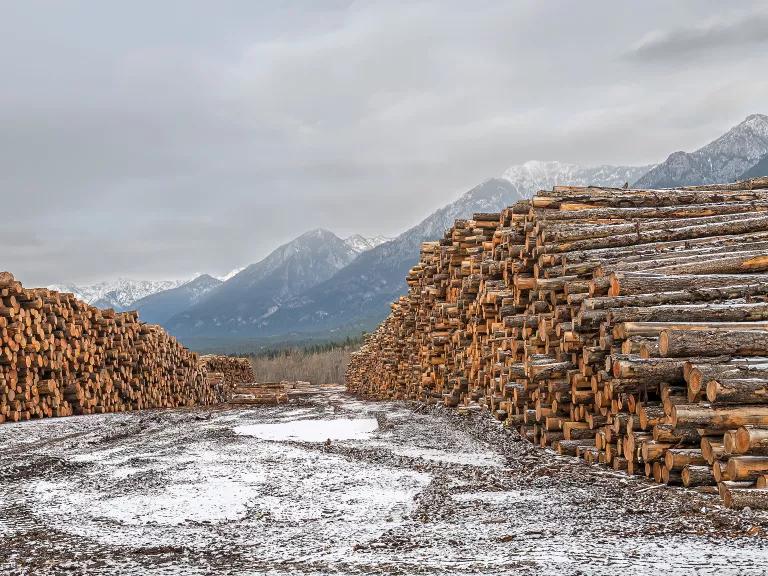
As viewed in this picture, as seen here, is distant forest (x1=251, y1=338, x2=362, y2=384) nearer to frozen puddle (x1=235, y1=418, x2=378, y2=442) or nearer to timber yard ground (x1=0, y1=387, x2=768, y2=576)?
frozen puddle (x1=235, y1=418, x2=378, y2=442)

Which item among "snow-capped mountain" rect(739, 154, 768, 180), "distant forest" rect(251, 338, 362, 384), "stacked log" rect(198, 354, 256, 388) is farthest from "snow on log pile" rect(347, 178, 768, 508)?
"snow-capped mountain" rect(739, 154, 768, 180)

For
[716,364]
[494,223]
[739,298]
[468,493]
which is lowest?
[468,493]

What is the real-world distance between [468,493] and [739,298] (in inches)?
144

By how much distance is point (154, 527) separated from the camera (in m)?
5.24

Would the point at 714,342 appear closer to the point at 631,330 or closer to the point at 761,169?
the point at 631,330

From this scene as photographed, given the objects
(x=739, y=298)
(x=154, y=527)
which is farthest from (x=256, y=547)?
(x=739, y=298)

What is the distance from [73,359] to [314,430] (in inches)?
351

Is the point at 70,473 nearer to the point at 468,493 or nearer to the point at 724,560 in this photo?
the point at 468,493

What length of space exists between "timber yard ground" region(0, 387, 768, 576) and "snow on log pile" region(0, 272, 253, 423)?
664 cm

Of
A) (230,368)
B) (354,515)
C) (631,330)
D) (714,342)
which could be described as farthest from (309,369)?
(354,515)

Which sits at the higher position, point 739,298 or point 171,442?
point 739,298

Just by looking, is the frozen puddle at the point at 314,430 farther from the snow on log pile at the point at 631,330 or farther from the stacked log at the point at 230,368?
the stacked log at the point at 230,368

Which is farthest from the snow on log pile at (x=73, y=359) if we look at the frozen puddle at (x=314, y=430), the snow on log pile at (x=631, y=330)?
the snow on log pile at (x=631, y=330)

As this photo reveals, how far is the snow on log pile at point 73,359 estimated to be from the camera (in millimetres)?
15273
